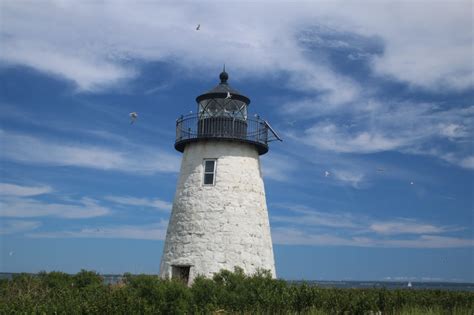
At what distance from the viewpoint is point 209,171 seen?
62.4 ft

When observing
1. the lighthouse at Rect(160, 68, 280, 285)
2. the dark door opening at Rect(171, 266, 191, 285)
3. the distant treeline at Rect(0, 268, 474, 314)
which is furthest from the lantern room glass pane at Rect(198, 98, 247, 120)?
the distant treeline at Rect(0, 268, 474, 314)

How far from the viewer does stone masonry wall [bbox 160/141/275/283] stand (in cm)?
1802

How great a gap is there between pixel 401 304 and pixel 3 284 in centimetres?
1341

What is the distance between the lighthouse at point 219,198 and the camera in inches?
711

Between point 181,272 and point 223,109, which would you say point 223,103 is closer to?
point 223,109

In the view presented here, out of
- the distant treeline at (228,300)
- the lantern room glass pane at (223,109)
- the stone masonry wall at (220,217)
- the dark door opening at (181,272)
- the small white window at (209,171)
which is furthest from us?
the lantern room glass pane at (223,109)

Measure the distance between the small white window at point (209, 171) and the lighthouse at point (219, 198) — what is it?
0.01 meters

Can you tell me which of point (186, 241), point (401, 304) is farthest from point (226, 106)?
point (401, 304)

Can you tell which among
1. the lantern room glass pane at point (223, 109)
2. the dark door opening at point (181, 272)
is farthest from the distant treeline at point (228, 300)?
the lantern room glass pane at point (223, 109)

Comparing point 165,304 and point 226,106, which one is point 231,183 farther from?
point 165,304

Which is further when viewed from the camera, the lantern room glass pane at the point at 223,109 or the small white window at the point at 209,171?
the lantern room glass pane at the point at 223,109

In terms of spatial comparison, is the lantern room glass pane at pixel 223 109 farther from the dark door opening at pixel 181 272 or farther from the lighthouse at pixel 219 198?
the dark door opening at pixel 181 272

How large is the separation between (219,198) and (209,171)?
118 centimetres

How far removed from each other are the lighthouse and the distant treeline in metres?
1.93
